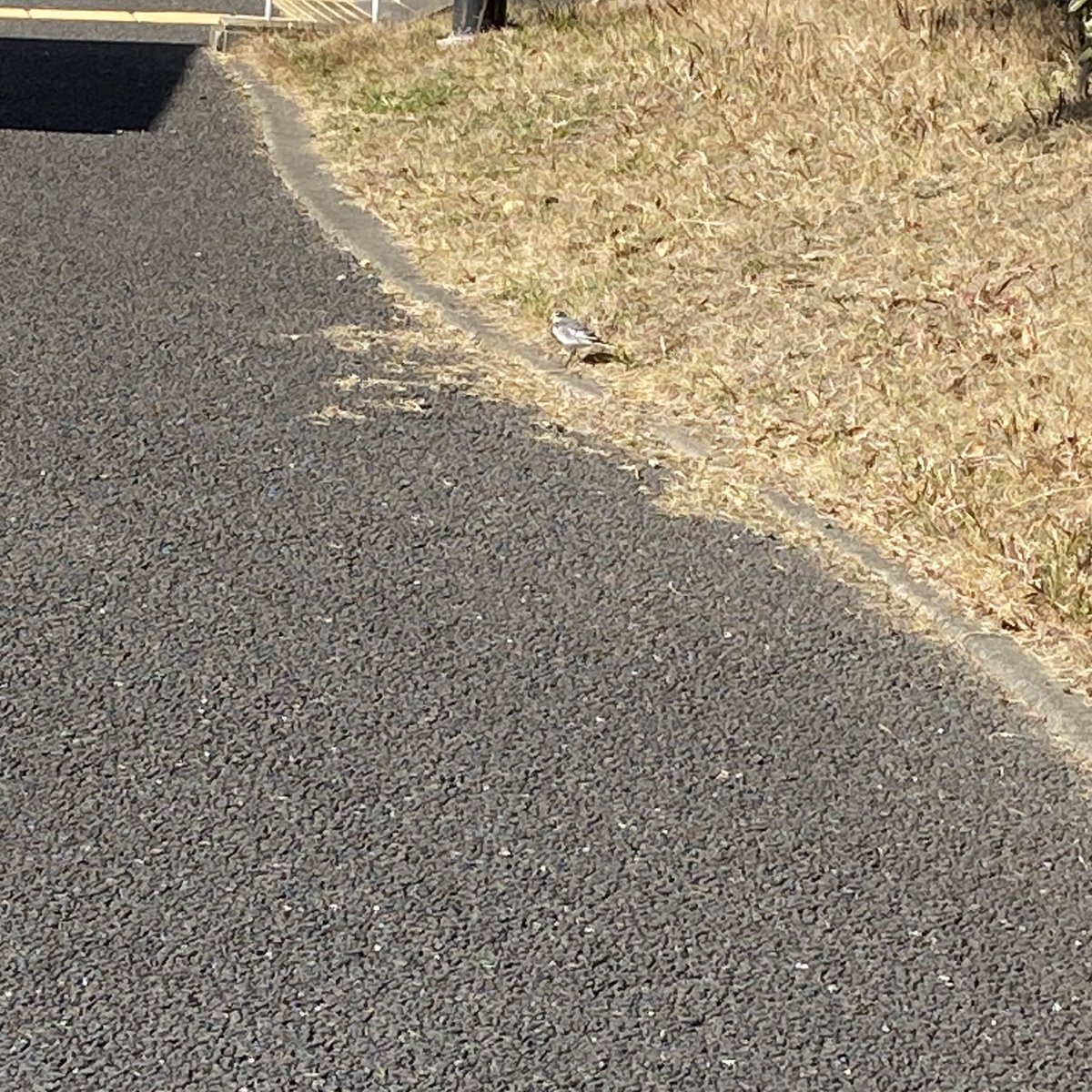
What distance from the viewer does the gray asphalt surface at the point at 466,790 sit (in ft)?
12.0

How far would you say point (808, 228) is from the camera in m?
8.18

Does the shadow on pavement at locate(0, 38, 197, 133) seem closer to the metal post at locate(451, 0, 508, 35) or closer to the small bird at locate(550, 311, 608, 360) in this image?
the metal post at locate(451, 0, 508, 35)

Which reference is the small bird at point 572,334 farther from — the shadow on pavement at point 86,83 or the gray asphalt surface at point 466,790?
the shadow on pavement at point 86,83

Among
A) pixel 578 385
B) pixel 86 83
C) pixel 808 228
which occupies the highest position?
pixel 808 228

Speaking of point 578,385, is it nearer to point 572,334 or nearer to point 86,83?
point 572,334

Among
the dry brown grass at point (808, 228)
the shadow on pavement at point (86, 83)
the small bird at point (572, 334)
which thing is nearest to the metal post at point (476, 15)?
the dry brown grass at point (808, 228)

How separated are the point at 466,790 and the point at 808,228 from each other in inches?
167

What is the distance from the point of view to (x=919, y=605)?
534 cm

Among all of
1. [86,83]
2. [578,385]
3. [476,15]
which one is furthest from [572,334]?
[86,83]

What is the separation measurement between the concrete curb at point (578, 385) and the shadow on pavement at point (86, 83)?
471mm

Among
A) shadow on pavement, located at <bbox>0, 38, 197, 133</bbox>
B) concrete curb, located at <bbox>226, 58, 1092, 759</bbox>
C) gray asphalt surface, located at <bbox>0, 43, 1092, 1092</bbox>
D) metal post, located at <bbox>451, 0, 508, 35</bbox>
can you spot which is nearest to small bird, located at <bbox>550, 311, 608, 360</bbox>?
concrete curb, located at <bbox>226, 58, 1092, 759</bbox>

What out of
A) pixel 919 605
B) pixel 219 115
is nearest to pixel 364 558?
pixel 919 605

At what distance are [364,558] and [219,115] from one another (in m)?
5.77

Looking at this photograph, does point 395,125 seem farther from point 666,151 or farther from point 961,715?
point 961,715
